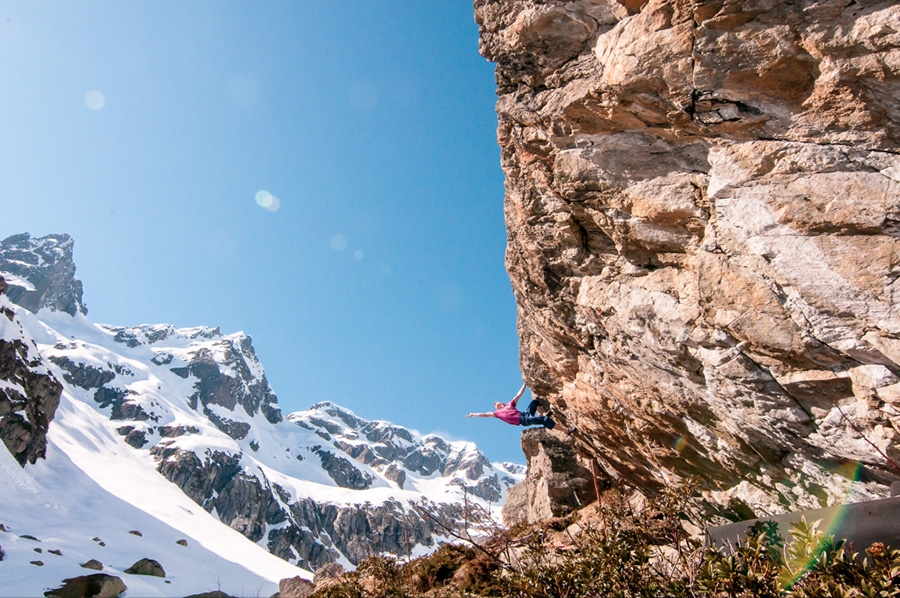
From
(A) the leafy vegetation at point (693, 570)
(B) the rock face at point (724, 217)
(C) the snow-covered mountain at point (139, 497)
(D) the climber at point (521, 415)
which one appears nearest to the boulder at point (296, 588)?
(C) the snow-covered mountain at point (139, 497)

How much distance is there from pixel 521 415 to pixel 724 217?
9.37 metres

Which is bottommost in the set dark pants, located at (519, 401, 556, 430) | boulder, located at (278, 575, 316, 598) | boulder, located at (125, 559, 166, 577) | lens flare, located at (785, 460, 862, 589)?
boulder, located at (125, 559, 166, 577)

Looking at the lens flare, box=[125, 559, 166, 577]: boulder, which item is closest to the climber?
the lens flare

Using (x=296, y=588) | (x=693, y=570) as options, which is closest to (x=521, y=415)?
(x=693, y=570)

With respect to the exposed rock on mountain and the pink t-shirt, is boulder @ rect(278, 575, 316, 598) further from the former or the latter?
the exposed rock on mountain

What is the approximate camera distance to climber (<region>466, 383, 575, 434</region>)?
14.8 metres

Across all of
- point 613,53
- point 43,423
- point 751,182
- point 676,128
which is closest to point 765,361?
point 751,182

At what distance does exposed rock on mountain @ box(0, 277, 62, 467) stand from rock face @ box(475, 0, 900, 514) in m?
103

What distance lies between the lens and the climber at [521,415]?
14.8 m

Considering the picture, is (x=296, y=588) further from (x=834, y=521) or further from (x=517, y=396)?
(x=834, y=521)

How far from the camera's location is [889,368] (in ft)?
20.8

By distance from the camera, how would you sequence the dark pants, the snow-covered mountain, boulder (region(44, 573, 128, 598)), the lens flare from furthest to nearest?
the snow-covered mountain → boulder (region(44, 573, 128, 598)) → the dark pants → the lens flare

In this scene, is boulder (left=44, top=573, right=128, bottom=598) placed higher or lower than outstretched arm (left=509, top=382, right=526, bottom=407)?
lower

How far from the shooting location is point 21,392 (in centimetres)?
8450
